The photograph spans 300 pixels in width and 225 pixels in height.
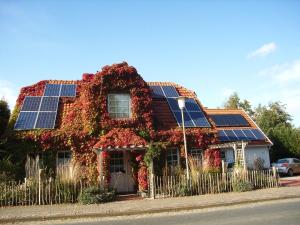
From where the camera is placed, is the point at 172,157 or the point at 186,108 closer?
the point at 172,157

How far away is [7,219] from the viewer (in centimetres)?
1205

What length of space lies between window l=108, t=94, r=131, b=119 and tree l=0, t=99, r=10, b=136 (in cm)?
641

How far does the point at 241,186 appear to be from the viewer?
18.0 meters

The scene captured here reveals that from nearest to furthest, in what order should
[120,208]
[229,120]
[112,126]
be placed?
[120,208] → [112,126] → [229,120]

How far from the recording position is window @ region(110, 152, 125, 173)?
1992 cm

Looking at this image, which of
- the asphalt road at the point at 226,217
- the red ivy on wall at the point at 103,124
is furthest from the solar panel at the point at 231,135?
the asphalt road at the point at 226,217

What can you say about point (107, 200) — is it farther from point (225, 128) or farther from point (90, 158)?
point (225, 128)

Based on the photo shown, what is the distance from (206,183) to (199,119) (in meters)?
6.25

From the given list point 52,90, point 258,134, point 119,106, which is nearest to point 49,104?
point 52,90

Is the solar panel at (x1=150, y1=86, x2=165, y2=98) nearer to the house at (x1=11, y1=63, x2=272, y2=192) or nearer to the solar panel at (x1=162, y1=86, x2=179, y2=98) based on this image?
the house at (x1=11, y1=63, x2=272, y2=192)

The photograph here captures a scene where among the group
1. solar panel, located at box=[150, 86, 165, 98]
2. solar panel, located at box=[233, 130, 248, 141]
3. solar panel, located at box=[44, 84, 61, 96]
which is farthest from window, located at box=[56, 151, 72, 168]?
solar panel, located at box=[233, 130, 248, 141]

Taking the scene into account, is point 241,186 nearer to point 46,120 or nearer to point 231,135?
point 231,135

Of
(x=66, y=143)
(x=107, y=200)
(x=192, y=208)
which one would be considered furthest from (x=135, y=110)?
(x=192, y=208)

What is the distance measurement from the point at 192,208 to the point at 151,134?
7.53m
